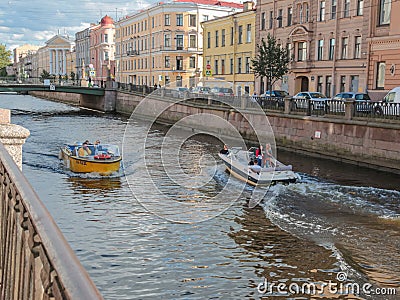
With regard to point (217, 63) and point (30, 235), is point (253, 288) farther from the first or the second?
point (217, 63)

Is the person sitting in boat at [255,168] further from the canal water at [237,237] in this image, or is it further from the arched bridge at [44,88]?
the arched bridge at [44,88]

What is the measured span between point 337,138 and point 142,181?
34.8 feet

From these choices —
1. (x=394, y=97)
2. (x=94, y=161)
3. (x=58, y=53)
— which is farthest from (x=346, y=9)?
(x=58, y=53)

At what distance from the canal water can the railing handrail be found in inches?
278

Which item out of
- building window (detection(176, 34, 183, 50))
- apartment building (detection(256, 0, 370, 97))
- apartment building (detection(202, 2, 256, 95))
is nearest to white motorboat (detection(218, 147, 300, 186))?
apartment building (detection(256, 0, 370, 97))

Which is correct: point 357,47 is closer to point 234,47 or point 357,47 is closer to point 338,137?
point 338,137

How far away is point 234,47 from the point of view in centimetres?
5306

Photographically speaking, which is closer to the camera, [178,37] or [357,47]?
[357,47]

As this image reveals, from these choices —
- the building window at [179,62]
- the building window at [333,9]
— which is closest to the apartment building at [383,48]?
the building window at [333,9]

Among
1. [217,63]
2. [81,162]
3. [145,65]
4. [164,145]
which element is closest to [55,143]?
[164,145]

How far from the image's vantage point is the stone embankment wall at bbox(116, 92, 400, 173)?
22234 millimetres

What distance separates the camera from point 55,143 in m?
31.6

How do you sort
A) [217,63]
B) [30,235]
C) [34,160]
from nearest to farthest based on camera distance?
[30,235]
[34,160]
[217,63]

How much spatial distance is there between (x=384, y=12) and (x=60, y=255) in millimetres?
34630
